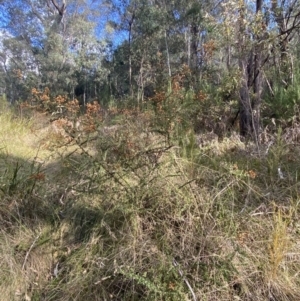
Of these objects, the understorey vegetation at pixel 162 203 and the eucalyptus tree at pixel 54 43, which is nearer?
the understorey vegetation at pixel 162 203

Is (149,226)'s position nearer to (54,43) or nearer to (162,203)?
(162,203)

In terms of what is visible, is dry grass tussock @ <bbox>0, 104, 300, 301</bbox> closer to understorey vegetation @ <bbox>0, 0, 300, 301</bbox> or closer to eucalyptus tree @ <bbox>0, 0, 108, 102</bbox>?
understorey vegetation @ <bbox>0, 0, 300, 301</bbox>

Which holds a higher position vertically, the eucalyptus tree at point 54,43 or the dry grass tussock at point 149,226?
the eucalyptus tree at point 54,43

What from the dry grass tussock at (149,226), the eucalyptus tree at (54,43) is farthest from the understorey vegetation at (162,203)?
the eucalyptus tree at (54,43)

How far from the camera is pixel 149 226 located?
165cm

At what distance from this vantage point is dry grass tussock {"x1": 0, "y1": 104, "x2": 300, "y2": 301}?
136cm

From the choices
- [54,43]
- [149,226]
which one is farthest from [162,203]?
[54,43]

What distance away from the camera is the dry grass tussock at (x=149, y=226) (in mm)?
1356

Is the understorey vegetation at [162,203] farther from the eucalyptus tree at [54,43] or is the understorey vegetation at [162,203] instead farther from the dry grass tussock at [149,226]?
the eucalyptus tree at [54,43]

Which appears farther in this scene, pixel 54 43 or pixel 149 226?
pixel 54 43

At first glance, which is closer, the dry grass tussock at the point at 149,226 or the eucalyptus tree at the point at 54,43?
the dry grass tussock at the point at 149,226

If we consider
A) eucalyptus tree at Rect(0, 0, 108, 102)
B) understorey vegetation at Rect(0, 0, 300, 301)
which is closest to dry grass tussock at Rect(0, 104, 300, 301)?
understorey vegetation at Rect(0, 0, 300, 301)

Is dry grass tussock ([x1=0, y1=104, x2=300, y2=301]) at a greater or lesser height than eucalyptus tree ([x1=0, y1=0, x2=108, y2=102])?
lesser

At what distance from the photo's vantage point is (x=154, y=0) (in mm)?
11008
